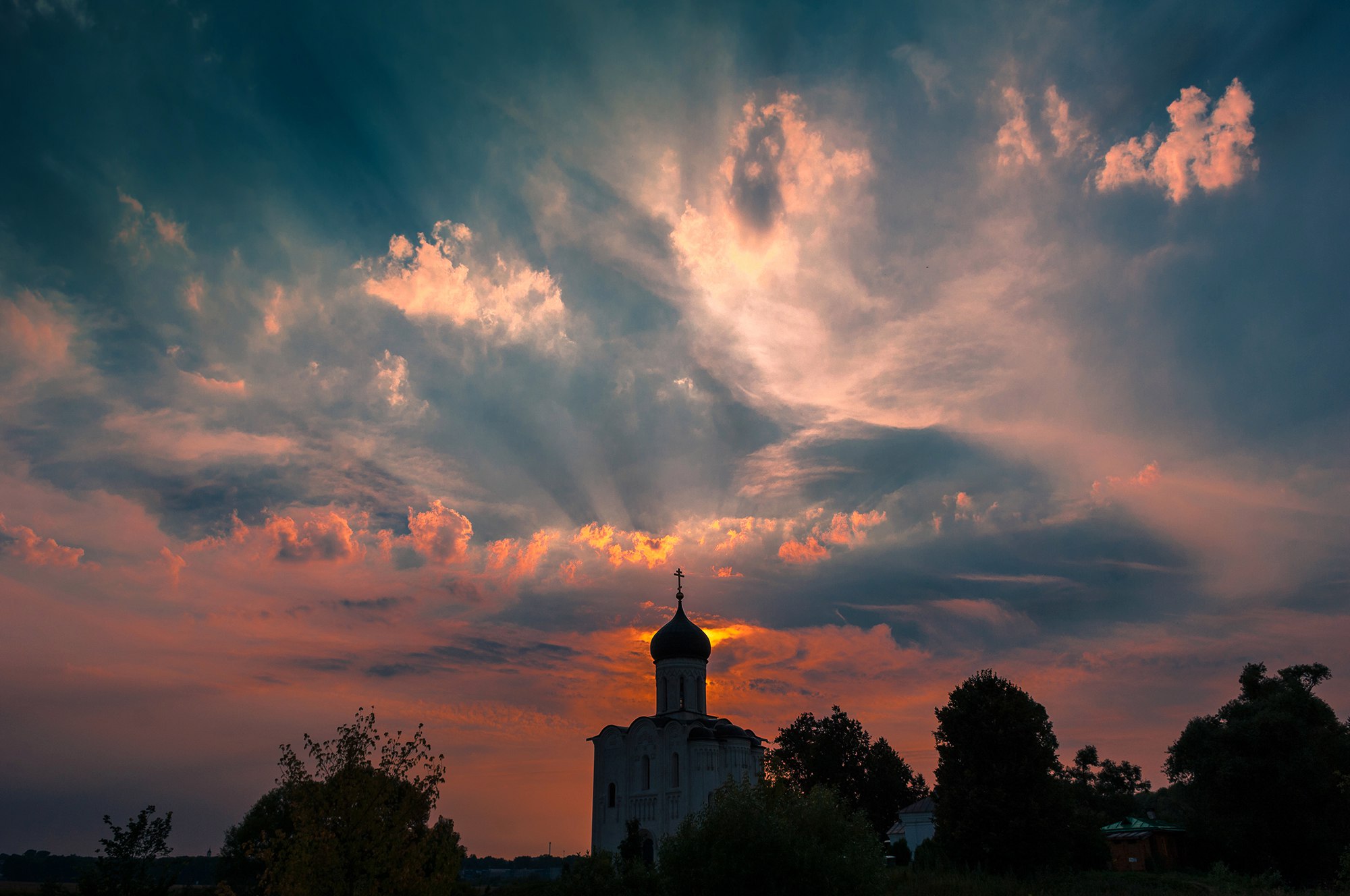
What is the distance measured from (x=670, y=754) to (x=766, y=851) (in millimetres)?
36501

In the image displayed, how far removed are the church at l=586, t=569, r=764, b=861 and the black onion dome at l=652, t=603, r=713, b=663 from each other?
54mm

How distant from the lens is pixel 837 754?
227ft

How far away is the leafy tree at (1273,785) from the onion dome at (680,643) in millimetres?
31994

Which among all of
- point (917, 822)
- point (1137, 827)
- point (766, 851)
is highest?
point (766, 851)

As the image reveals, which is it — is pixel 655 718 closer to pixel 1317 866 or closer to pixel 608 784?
pixel 608 784

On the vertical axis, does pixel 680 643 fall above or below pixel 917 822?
above

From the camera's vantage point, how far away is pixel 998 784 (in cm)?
3866

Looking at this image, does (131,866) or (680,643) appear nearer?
(131,866)

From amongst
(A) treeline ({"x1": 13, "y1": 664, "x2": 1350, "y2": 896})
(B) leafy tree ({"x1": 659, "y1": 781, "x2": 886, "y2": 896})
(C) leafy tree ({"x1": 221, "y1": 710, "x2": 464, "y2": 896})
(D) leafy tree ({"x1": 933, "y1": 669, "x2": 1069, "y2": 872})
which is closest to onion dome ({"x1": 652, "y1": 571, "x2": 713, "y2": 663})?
(A) treeline ({"x1": 13, "y1": 664, "x2": 1350, "y2": 896})

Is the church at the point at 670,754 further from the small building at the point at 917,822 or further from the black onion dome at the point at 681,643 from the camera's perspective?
the small building at the point at 917,822

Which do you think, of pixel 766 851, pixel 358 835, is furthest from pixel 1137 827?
pixel 358 835

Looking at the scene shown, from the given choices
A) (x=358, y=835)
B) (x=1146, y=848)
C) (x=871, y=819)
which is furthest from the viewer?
(x=871, y=819)

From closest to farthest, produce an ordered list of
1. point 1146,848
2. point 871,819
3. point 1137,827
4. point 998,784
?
point 998,784 < point 1146,848 < point 1137,827 < point 871,819

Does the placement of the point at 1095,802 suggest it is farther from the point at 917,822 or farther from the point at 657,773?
the point at 657,773
